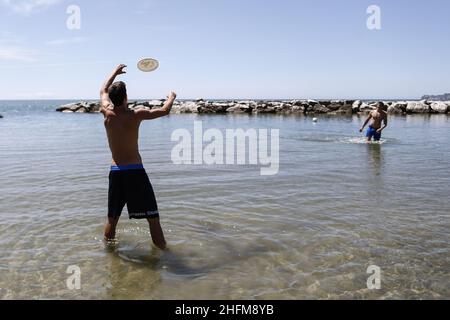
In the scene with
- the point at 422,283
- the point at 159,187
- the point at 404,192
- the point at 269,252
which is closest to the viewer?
the point at 422,283

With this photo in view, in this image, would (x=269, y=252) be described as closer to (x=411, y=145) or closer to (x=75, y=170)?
(x=75, y=170)

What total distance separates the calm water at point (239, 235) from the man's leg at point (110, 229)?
21 centimetres

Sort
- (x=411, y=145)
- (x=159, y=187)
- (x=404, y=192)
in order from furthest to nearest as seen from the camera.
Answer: (x=411, y=145) → (x=159, y=187) → (x=404, y=192)

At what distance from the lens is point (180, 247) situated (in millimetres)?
6301

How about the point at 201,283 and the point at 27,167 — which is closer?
the point at 201,283

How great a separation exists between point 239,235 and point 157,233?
146cm

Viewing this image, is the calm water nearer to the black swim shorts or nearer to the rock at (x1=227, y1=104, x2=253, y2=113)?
the black swim shorts

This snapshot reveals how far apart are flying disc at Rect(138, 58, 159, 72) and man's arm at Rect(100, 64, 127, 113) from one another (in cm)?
27

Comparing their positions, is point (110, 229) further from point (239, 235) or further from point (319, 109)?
point (319, 109)

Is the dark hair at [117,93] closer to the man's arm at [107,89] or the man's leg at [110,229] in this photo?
the man's arm at [107,89]

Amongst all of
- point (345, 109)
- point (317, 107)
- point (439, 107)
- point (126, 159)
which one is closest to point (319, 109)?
point (317, 107)

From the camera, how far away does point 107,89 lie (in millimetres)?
6223
